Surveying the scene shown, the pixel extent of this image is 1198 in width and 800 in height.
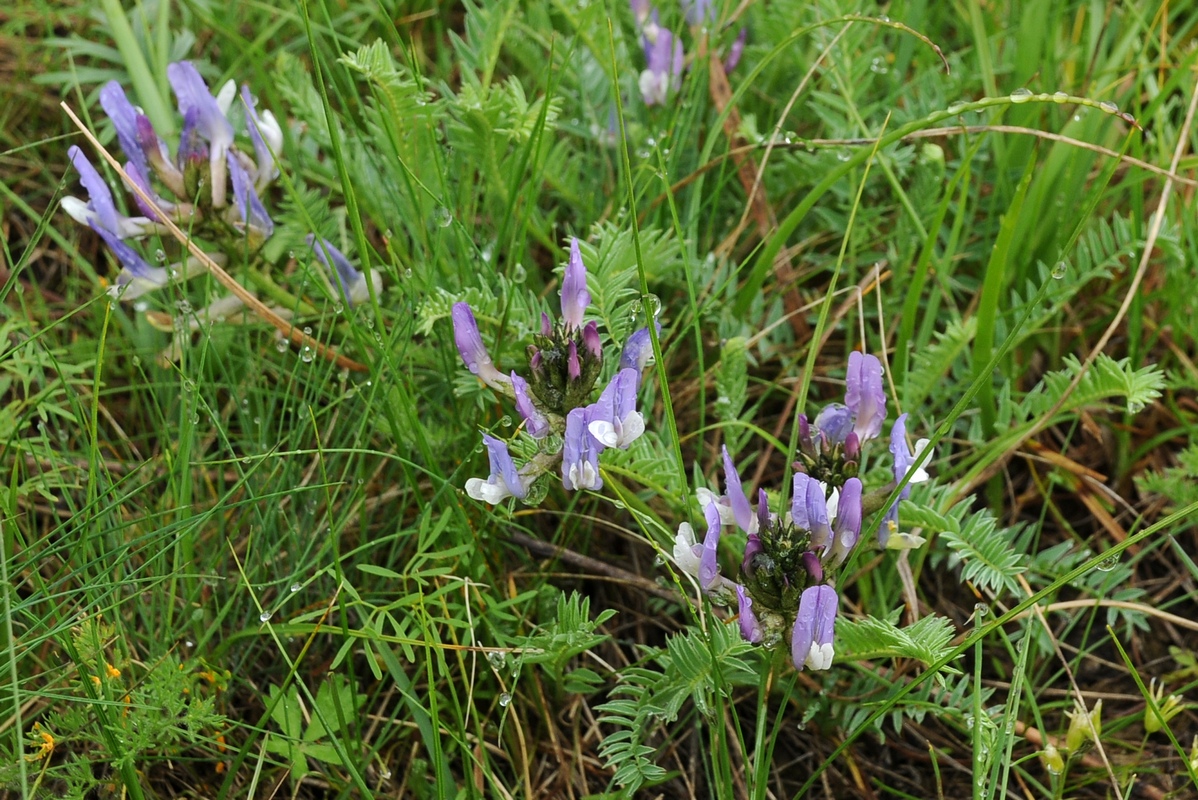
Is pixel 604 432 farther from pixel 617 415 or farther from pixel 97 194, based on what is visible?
pixel 97 194

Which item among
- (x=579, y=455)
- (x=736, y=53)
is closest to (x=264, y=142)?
(x=579, y=455)

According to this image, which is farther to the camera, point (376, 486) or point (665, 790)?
point (376, 486)

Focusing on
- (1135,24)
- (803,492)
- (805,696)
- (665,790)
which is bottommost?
(665,790)

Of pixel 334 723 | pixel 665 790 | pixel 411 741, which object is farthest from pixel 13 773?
pixel 665 790

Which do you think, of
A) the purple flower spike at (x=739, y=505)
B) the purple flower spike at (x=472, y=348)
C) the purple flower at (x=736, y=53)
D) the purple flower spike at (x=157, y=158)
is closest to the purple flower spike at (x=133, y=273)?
the purple flower spike at (x=157, y=158)

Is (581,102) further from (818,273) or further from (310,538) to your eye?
(310,538)

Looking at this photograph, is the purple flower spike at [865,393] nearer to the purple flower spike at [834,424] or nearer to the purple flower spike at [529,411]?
the purple flower spike at [834,424]
